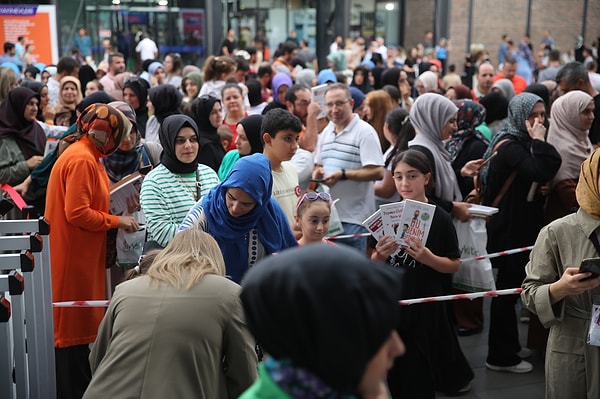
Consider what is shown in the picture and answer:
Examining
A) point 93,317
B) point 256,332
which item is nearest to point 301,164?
point 93,317

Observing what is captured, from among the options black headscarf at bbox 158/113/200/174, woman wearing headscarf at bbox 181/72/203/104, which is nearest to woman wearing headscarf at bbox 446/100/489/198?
black headscarf at bbox 158/113/200/174

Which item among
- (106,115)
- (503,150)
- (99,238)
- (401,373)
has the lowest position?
(401,373)

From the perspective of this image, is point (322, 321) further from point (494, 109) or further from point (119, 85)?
point (119, 85)

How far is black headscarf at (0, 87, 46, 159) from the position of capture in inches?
268

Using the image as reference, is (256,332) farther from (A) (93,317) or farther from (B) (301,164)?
(B) (301,164)

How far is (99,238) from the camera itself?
493 centimetres

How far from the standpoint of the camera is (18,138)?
22.5 feet

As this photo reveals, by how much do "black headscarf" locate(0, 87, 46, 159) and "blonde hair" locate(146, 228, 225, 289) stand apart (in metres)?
4.15

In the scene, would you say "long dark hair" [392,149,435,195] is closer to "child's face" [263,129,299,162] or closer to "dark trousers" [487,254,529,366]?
"child's face" [263,129,299,162]

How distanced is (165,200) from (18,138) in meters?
2.85

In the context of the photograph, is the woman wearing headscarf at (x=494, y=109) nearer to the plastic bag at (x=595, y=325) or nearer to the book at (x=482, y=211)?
the book at (x=482, y=211)

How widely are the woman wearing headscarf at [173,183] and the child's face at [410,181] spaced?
1.28 meters

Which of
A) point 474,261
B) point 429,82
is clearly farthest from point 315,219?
point 429,82

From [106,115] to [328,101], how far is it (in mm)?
2065
